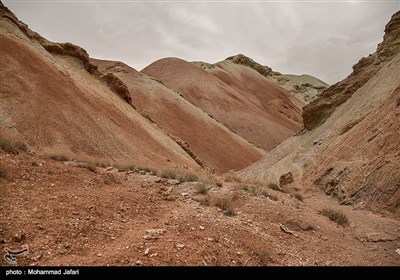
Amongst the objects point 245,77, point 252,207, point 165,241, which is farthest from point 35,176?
point 245,77

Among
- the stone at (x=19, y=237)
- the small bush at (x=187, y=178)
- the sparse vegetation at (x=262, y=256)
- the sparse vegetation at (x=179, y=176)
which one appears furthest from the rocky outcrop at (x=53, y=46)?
the sparse vegetation at (x=262, y=256)

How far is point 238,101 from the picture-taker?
60.9 meters

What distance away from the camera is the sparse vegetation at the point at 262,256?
5.95m

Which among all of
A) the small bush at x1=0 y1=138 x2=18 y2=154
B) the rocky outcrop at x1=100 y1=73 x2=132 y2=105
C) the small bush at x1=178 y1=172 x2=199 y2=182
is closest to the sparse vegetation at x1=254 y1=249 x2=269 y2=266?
the small bush at x1=178 y1=172 x2=199 y2=182

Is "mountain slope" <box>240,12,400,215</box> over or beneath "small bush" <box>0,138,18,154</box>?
over

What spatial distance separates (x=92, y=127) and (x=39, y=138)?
3583mm

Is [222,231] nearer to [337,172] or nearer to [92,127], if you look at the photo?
[337,172]

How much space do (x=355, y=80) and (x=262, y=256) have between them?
22725 mm

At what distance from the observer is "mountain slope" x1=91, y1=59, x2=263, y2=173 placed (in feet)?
115

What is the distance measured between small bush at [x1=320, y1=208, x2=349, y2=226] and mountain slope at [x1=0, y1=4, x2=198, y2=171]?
9.50 m

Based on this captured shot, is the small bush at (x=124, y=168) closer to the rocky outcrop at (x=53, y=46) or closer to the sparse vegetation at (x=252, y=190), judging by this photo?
the sparse vegetation at (x=252, y=190)

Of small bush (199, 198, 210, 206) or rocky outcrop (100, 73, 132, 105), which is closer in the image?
small bush (199, 198, 210, 206)

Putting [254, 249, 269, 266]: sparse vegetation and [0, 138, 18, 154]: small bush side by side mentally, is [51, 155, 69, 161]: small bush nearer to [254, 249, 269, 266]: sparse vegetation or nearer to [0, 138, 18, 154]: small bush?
[0, 138, 18, 154]: small bush
